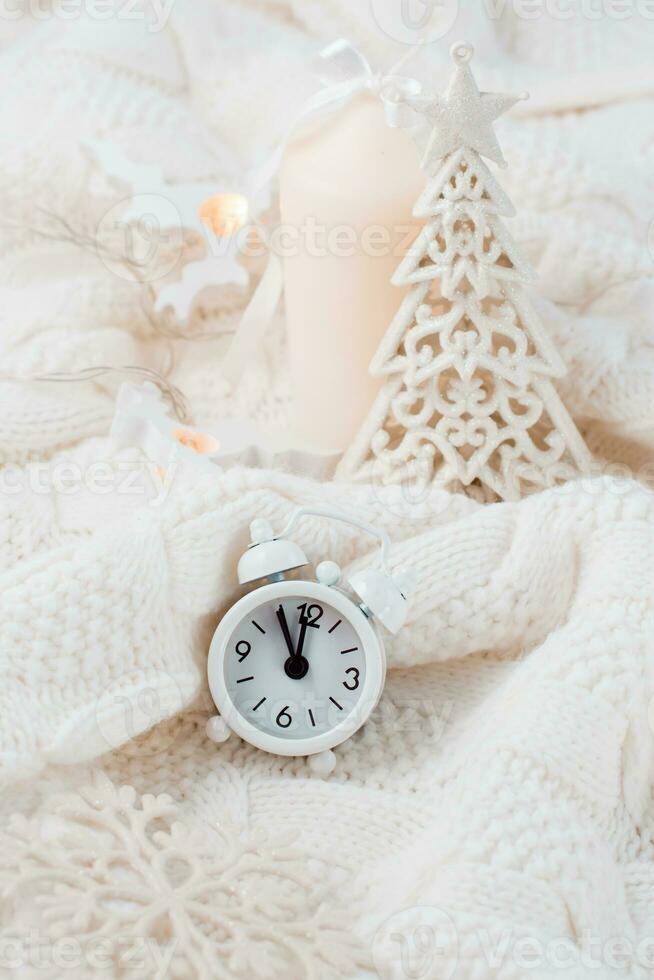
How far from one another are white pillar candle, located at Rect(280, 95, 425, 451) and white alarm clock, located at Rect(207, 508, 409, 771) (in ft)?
0.87

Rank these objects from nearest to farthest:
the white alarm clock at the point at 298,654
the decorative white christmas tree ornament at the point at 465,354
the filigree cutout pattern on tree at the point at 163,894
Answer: the filigree cutout pattern on tree at the point at 163,894 < the white alarm clock at the point at 298,654 < the decorative white christmas tree ornament at the point at 465,354

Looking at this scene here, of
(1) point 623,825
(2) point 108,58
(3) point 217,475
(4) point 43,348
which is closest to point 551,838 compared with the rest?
(1) point 623,825

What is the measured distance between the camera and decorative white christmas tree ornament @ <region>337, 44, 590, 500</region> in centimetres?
86

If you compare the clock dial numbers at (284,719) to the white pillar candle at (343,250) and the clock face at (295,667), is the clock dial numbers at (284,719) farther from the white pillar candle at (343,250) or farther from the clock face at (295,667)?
the white pillar candle at (343,250)

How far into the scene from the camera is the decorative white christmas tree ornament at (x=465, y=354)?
86cm

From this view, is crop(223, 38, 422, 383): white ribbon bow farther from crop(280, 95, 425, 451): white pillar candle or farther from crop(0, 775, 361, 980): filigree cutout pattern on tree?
crop(0, 775, 361, 980): filigree cutout pattern on tree

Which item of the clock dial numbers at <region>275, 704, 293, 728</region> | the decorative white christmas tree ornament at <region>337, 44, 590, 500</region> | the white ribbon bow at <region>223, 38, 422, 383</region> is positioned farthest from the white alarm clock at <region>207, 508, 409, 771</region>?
the white ribbon bow at <region>223, 38, 422, 383</region>

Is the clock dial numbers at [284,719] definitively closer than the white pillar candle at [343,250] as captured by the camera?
Yes

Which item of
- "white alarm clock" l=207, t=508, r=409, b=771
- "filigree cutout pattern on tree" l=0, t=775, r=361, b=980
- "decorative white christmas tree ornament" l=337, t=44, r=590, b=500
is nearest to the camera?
"filigree cutout pattern on tree" l=0, t=775, r=361, b=980

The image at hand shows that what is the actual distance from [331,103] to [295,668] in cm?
47

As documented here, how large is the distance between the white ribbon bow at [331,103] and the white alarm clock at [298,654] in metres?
0.36

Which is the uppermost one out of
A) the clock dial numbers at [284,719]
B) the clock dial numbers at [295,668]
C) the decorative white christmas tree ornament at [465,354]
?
the decorative white christmas tree ornament at [465,354]

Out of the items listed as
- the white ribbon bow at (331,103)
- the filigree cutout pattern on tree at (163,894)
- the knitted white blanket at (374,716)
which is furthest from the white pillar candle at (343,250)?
the filigree cutout pattern on tree at (163,894)

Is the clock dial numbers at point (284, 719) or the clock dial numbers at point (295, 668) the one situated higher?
the clock dial numbers at point (295, 668)
